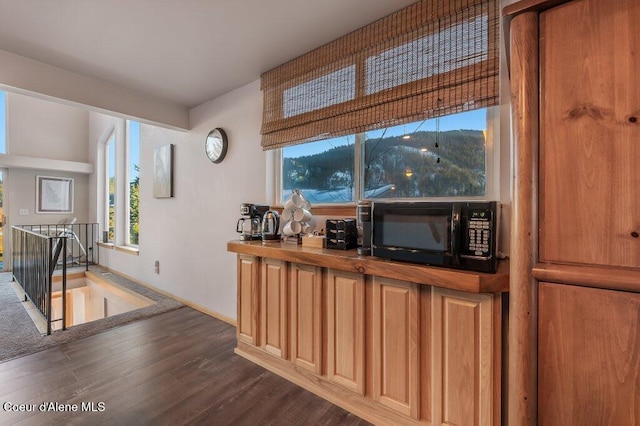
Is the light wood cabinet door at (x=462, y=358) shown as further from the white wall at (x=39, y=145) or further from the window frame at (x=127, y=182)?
the white wall at (x=39, y=145)

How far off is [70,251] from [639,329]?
785cm

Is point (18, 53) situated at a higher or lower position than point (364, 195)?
higher

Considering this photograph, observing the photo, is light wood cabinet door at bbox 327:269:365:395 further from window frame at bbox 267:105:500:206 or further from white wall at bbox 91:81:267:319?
white wall at bbox 91:81:267:319

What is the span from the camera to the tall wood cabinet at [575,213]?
804 millimetres

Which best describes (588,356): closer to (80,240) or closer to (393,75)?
(393,75)

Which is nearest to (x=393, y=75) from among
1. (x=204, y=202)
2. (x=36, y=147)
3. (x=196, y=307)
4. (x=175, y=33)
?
(x=175, y=33)

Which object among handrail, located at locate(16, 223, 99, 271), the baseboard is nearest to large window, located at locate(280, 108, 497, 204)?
the baseboard

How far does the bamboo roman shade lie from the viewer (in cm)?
154

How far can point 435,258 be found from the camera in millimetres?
1347

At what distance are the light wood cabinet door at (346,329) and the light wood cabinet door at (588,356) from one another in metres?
0.87

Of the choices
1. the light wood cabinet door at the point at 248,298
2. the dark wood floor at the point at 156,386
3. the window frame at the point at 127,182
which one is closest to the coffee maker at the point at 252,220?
the light wood cabinet door at the point at 248,298

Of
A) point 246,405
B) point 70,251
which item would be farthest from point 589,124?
point 70,251

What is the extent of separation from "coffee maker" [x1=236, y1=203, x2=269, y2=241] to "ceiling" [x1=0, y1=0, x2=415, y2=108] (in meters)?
1.21

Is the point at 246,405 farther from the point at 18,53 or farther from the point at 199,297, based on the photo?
the point at 18,53
